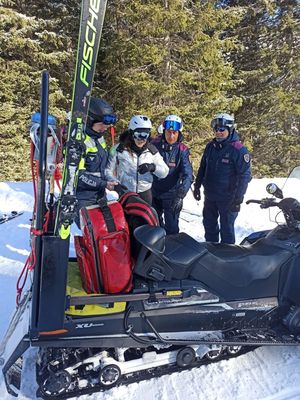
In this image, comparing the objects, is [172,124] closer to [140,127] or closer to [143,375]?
[140,127]

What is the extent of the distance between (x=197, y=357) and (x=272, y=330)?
0.60 meters

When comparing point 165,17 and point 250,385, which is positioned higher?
point 165,17

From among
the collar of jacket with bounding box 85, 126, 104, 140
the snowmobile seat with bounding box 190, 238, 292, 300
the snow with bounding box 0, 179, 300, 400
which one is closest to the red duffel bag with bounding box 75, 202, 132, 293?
the snowmobile seat with bounding box 190, 238, 292, 300

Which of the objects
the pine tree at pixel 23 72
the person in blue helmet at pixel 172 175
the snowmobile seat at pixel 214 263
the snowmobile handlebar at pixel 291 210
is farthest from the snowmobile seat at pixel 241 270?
the pine tree at pixel 23 72

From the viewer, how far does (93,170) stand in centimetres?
342

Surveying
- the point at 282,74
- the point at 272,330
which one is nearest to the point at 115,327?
the point at 272,330

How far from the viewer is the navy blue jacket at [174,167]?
4.32 m

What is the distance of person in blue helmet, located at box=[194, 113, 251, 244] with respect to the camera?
13.6ft

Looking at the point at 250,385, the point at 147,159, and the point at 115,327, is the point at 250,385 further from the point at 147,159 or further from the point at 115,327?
the point at 147,159

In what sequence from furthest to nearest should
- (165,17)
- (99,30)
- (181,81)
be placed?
(181,81)
(165,17)
(99,30)

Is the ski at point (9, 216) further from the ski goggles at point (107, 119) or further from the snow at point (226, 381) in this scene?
the ski goggles at point (107, 119)

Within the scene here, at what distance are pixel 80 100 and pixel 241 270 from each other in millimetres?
1589

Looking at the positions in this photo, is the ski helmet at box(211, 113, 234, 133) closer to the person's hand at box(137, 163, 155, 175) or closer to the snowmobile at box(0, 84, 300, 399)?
the person's hand at box(137, 163, 155, 175)

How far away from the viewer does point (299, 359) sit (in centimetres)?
289
